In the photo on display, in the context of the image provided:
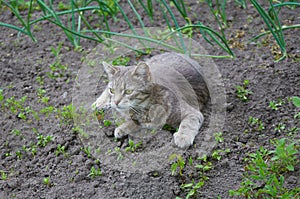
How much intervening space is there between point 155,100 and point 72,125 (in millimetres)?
774

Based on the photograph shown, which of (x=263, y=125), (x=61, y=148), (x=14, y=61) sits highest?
(x=14, y=61)

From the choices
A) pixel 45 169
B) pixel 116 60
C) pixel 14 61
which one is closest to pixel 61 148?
pixel 45 169

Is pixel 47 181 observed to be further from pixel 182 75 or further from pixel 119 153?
pixel 182 75

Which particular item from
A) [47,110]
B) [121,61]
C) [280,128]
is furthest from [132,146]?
[121,61]

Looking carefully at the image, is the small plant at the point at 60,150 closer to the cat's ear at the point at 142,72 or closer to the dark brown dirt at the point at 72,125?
the dark brown dirt at the point at 72,125

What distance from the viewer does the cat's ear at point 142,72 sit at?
11.1ft

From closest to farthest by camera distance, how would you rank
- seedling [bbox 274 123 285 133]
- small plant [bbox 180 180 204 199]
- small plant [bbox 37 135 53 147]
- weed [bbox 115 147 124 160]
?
small plant [bbox 180 180 204 199], weed [bbox 115 147 124 160], seedling [bbox 274 123 285 133], small plant [bbox 37 135 53 147]

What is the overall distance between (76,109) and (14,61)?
1.20 metres

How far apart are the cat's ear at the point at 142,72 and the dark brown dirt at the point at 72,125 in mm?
653

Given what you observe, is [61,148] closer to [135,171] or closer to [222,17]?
[135,171]

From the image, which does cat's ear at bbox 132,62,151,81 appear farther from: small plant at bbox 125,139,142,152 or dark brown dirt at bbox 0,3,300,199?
dark brown dirt at bbox 0,3,300,199

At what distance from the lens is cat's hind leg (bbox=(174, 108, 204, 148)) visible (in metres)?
3.36

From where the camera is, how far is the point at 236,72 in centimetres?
422

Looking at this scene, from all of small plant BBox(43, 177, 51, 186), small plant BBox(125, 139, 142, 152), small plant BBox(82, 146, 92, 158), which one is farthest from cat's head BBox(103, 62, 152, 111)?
small plant BBox(43, 177, 51, 186)
